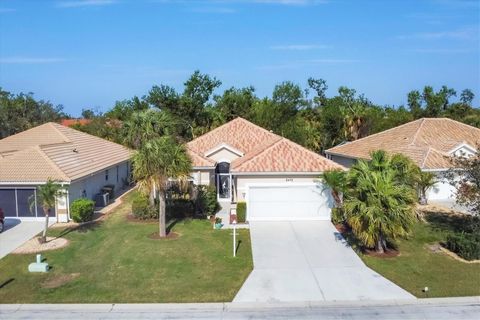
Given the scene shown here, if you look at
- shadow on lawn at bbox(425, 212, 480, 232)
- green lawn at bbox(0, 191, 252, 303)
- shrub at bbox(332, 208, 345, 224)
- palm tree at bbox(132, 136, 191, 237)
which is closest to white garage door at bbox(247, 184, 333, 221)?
shrub at bbox(332, 208, 345, 224)

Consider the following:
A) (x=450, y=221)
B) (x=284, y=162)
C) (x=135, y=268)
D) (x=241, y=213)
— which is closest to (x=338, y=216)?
(x=284, y=162)

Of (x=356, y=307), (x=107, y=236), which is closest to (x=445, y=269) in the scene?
(x=356, y=307)

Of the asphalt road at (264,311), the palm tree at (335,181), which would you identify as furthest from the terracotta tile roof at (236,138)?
the asphalt road at (264,311)

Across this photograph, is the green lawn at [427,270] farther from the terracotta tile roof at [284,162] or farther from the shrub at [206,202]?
the shrub at [206,202]

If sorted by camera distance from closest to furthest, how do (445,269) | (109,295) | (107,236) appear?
(109,295) → (445,269) → (107,236)

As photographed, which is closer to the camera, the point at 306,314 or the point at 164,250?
the point at 306,314

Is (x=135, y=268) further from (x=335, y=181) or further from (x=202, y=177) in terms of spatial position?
(x=202, y=177)

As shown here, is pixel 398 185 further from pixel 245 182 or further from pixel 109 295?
pixel 109 295
